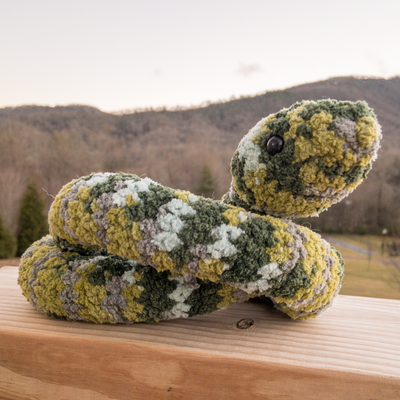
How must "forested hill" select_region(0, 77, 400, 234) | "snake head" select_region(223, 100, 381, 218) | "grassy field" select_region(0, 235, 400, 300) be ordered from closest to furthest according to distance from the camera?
"snake head" select_region(223, 100, 381, 218) < "grassy field" select_region(0, 235, 400, 300) < "forested hill" select_region(0, 77, 400, 234)

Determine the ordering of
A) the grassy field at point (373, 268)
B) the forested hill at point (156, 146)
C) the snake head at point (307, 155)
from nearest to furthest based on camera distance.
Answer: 1. the snake head at point (307, 155)
2. the grassy field at point (373, 268)
3. the forested hill at point (156, 146)

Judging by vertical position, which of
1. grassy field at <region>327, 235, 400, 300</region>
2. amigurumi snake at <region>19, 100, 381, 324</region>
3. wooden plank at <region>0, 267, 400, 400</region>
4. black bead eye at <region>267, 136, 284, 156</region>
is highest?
black bead eye at <region>267, 136, 284, 156</region>

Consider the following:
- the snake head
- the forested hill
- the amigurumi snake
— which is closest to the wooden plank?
the amigurumi snake

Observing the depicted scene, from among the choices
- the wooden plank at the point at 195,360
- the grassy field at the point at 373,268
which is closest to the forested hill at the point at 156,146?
the grassy field at the point at 373,268

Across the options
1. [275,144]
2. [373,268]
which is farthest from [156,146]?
[275,144]

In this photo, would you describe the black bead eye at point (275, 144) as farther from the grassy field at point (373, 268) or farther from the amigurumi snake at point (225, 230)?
the grassy field at point (373, 268)

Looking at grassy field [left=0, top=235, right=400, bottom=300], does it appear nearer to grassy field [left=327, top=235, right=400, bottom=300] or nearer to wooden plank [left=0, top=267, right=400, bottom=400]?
grassy field [left=327, top=235, right=400, bottom=300]
